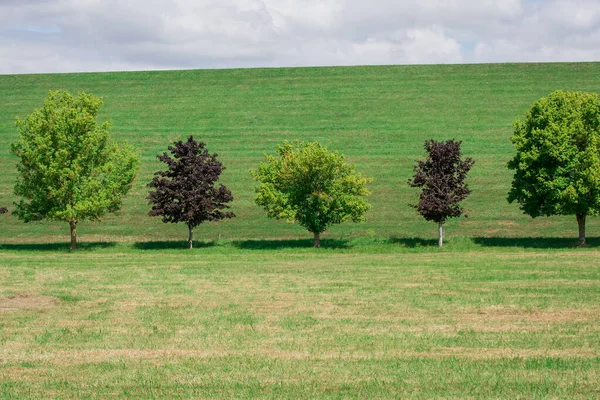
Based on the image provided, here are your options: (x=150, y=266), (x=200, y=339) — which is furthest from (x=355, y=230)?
(x=200, y=339)

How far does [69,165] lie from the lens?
53.4 m

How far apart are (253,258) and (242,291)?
1595cm

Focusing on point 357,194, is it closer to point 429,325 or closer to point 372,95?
point 429,325

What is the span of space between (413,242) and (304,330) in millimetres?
33627

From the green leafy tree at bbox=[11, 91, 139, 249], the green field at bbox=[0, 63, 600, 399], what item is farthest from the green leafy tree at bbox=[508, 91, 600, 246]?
the green leafy tree at bbox=[11, 91, 139, 249]

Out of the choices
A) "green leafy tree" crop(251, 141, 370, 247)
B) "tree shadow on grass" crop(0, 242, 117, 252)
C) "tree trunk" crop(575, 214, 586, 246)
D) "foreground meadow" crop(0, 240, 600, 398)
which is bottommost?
"tree shadow on grass" crop(0, 242, 117, 252)

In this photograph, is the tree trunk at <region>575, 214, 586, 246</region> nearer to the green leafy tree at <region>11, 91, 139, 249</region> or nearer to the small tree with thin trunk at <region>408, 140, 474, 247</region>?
the small tree with thin trunk at <region>408, 140, 474, 247</region>

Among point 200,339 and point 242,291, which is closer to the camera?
point 200,339

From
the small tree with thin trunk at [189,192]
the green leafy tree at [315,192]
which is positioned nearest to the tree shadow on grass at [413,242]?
the green leafy tree at [315,192]

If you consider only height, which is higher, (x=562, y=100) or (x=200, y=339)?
(x=562, y=100)

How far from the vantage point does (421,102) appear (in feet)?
292

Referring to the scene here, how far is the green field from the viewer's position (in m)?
15.2

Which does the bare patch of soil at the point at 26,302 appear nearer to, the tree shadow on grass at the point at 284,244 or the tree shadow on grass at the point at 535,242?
the tree shadow on grass at the point at 284,244

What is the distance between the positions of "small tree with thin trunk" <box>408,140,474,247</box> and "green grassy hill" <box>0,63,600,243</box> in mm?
3984
